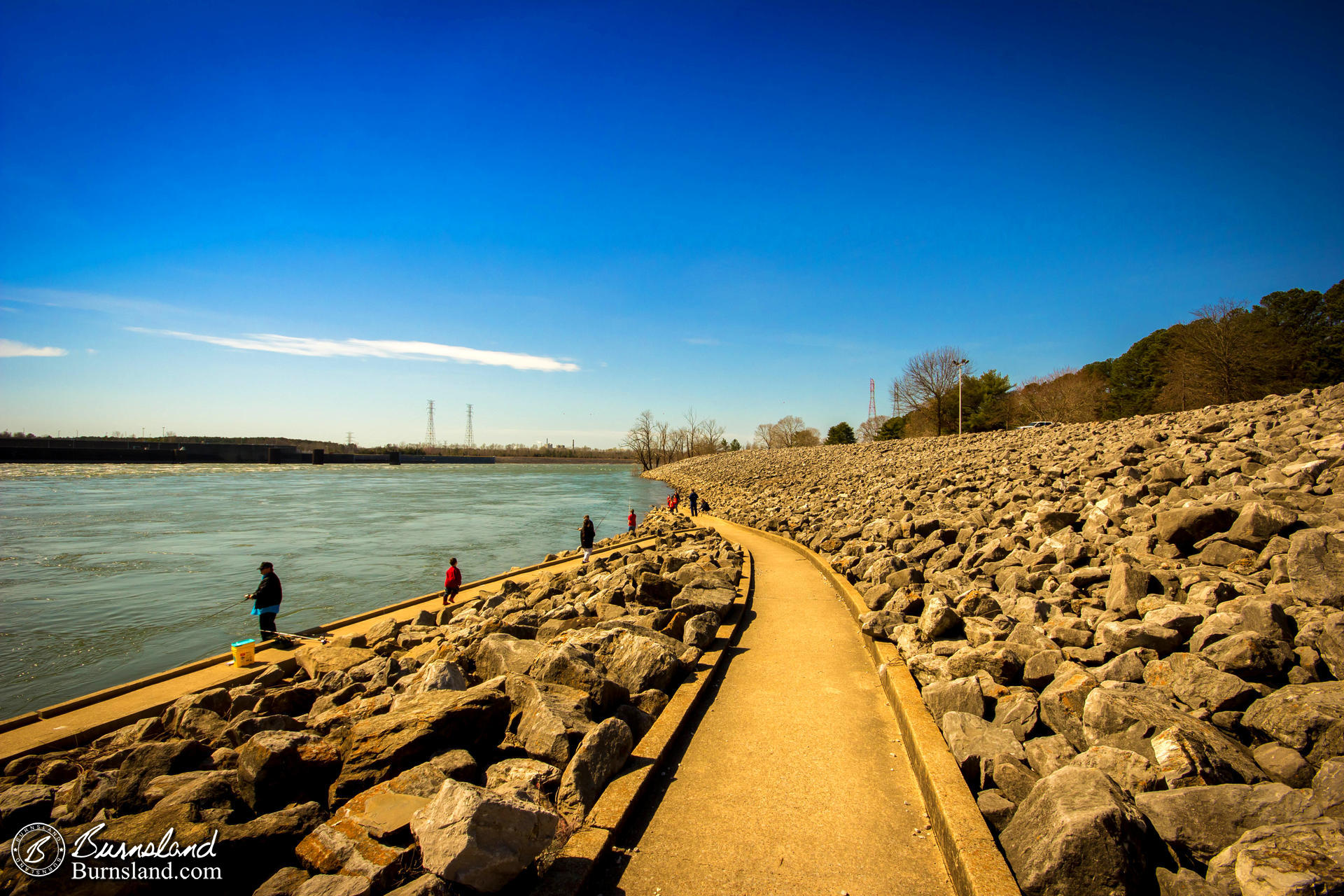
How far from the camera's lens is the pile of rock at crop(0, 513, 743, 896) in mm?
3002

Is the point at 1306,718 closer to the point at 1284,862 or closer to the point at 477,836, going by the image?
the point at 1284,862

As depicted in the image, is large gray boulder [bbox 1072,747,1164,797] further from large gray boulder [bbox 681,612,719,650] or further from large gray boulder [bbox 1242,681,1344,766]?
large gray boulder [bbox 681,612,719,650]

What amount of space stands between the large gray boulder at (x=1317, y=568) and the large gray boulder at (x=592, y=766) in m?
5.21

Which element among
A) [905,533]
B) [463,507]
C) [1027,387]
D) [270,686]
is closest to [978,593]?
[905,533]

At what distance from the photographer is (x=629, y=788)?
13.4 ft

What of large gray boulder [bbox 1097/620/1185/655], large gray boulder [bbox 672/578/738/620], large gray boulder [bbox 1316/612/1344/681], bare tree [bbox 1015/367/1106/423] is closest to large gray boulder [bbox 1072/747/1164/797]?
large gray boulder [bbox 1097/620/1185/655]

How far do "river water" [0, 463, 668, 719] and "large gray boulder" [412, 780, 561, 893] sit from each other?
1128 centimetres

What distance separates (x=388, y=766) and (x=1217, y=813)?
15.3 feet

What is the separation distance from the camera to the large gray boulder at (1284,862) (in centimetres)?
232

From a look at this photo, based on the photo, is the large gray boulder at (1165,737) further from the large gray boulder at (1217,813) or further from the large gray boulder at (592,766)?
the large gray boulder at (592,766)

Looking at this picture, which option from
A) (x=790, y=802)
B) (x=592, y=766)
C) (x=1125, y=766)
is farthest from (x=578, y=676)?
(x=1125, y=766)

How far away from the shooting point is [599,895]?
3307mm

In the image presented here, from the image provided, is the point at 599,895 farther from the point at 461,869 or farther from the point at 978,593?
the point at 978,593

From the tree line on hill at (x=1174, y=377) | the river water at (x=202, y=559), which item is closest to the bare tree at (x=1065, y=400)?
the tree line on hill at (x=1174, y=377)
